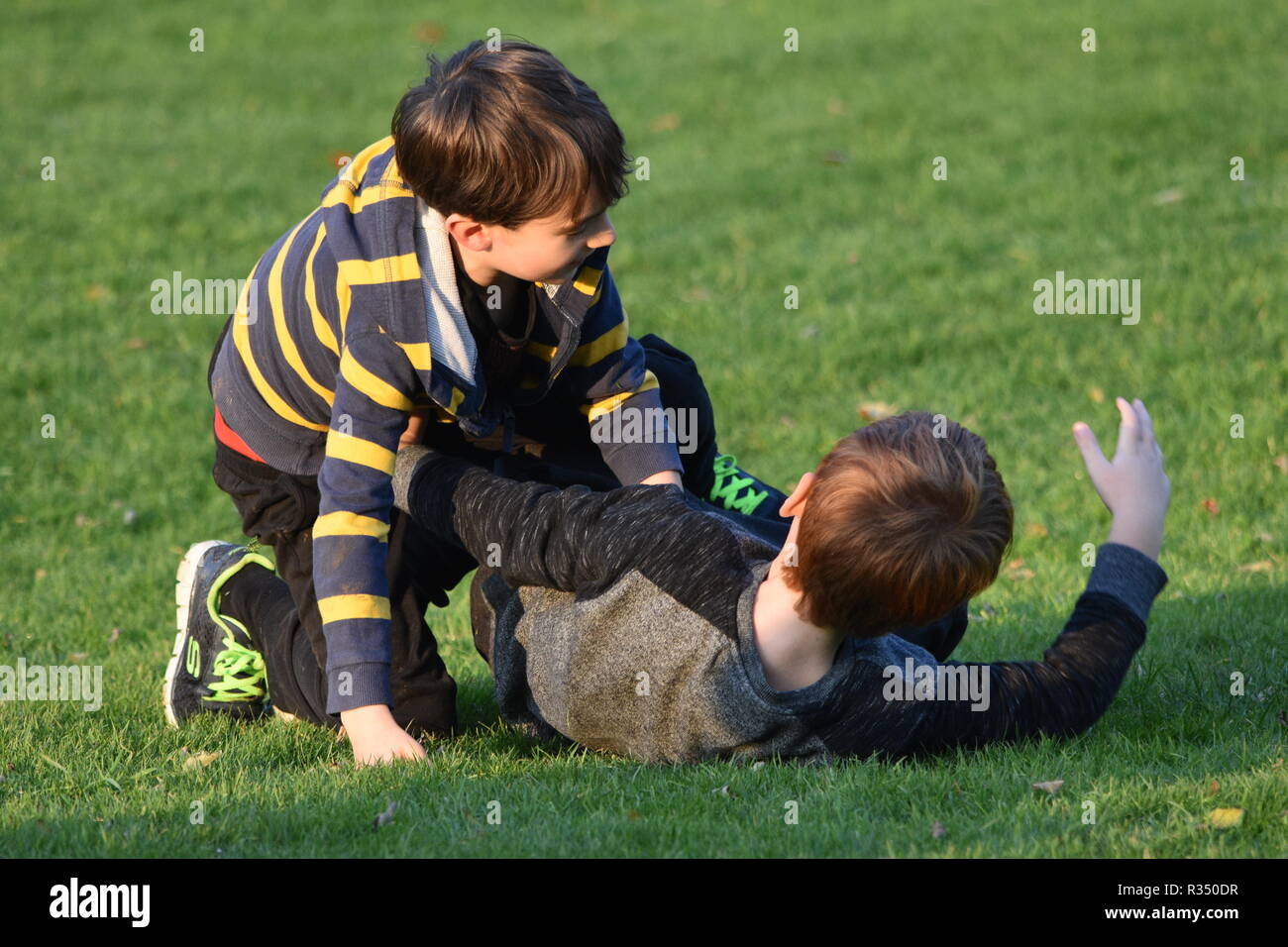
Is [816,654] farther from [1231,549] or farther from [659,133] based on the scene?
[659,133]

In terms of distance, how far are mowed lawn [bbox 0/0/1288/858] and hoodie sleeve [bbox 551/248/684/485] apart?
2.98 ft

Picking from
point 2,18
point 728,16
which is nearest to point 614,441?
point 728,16

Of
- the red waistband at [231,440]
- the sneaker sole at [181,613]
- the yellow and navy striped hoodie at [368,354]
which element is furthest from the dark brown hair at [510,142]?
the sneaker sole at [181,613]

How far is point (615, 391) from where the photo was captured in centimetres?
423

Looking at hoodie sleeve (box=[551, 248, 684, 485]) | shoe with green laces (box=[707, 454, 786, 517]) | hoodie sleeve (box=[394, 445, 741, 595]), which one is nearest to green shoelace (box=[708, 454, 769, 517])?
shoe with green laces (box=[707, 454, 786, 517])

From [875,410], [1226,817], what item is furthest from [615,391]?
[875,410]

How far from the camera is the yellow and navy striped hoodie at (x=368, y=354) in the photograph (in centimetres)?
361

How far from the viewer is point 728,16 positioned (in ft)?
47.9

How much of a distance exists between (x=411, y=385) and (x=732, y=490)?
1389 millimetres

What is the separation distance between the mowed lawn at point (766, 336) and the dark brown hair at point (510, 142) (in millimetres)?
1463

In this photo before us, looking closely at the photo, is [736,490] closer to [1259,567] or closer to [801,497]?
[801,497]

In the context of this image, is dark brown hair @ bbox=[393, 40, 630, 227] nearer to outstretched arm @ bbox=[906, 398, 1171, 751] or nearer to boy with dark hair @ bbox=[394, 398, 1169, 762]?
boy with dark hair @ bbox=[394, 398, 1169, 762]

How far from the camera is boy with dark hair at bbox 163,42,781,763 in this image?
3.54 meters
